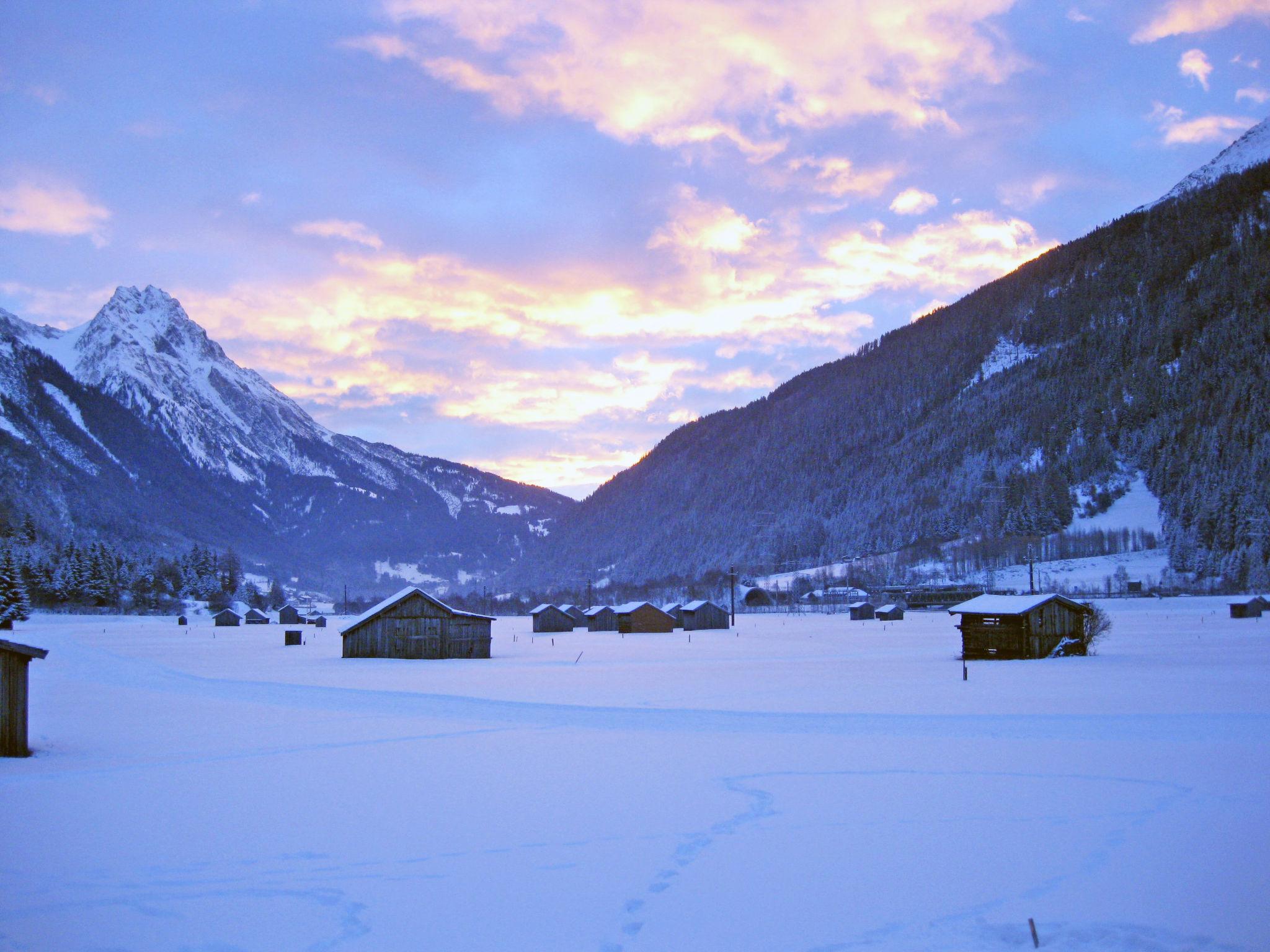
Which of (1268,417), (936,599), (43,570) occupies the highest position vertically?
(1268,417)

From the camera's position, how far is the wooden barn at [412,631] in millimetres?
49781

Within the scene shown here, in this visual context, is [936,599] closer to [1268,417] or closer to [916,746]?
[1268,417]

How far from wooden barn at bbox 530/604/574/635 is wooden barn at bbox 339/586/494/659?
4333 cm

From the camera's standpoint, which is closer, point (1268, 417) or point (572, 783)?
point (572, 783)

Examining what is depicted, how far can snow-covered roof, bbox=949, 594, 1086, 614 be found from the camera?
145 feet

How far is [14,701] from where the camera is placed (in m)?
17.6

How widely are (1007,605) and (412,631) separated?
3037 cm

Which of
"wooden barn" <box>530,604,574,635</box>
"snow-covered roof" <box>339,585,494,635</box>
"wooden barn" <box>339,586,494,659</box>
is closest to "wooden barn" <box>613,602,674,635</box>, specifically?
"wooden barn" <box>530,604,574,635</box>

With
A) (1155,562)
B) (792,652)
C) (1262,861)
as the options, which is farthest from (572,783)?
(1155,562)

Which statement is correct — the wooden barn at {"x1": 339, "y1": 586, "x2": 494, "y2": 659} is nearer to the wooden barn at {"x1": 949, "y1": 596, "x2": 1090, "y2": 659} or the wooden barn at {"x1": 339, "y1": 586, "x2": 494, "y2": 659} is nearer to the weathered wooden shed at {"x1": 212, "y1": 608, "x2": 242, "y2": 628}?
the wooden barn at {"x1": 949, "y1": 596, "x2": 1090, "y2": 659}

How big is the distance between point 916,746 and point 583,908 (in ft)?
37.3

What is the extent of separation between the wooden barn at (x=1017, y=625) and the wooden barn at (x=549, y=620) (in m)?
55.0

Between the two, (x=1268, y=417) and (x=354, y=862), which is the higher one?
(x=1268, y=417)

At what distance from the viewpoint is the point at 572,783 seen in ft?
50.3
